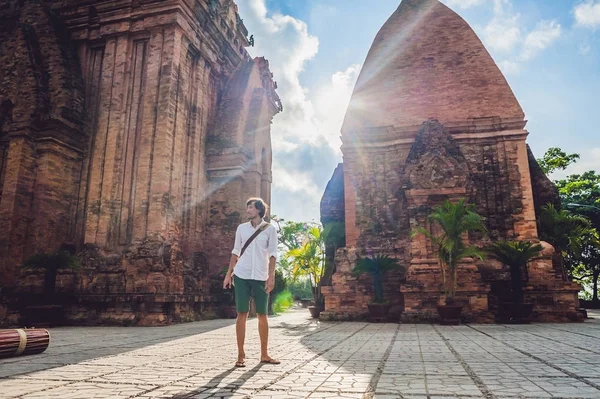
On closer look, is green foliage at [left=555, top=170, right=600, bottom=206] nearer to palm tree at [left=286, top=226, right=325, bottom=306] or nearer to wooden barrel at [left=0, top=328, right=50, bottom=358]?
palm tree at [left=286, top=226, right=325, bottom=306]

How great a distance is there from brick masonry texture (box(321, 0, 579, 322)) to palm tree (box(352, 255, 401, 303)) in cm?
66

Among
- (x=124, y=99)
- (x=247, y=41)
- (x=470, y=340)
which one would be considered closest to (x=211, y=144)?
(x=124, y=99)

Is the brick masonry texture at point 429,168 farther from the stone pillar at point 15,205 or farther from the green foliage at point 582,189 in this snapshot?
the green foliage at point 582,189

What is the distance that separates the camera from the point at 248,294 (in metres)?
4.66

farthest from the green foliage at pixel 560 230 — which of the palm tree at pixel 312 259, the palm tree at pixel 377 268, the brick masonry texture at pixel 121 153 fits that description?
the brick masonry texture at pixel 121 153

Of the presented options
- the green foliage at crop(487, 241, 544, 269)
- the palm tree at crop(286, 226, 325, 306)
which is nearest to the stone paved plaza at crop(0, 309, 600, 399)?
the green foliage at crop(487, 241, 544, 269)

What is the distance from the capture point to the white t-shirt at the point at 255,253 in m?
4.61

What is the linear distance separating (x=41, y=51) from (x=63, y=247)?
6380mm

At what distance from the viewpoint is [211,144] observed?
15305mm

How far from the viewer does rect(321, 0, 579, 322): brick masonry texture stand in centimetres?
1166

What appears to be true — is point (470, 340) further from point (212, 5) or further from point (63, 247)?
point (212, 5)

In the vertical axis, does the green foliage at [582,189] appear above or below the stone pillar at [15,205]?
above

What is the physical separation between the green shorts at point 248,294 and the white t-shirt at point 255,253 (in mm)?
60

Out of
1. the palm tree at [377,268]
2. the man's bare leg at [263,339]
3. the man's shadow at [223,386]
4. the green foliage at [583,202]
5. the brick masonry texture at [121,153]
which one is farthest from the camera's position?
the green foliage at [583,202]
